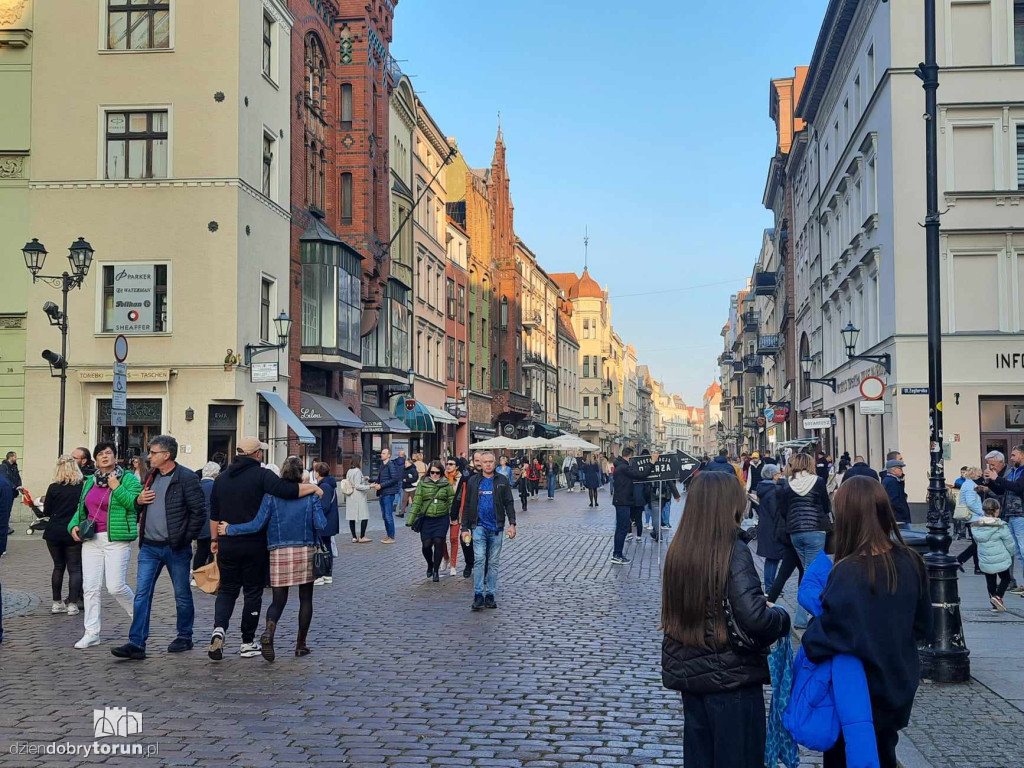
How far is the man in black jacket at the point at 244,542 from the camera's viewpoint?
9570 millimetres

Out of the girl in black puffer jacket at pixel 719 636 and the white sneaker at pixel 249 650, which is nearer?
the girl in black puffer jacket at pixel 719 636

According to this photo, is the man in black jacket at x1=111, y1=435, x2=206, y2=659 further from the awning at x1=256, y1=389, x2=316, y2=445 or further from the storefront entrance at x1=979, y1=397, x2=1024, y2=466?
the storefront entrance at x1=979, y1=397, x2=1024, y2=466

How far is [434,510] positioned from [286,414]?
16.9 m

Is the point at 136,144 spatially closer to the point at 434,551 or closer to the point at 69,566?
the point at 434,551

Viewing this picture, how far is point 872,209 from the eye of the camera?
3058cm

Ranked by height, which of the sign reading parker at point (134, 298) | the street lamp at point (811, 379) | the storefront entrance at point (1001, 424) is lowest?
the storefront entrance at point (1001, 424)

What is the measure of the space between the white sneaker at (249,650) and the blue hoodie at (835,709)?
21.0ft

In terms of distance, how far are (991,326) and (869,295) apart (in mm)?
4738

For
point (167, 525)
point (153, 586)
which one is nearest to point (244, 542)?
point (167, 525)

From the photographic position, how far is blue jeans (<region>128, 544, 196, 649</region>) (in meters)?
9.62

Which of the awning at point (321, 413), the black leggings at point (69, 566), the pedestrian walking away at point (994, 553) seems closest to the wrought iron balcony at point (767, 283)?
the awning at point (321, 413)

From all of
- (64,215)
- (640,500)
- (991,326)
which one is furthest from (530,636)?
(64,215)

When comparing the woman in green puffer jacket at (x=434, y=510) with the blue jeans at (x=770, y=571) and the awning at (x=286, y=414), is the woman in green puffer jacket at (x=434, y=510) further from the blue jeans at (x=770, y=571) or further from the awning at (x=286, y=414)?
the awning at (x=286, y=414)

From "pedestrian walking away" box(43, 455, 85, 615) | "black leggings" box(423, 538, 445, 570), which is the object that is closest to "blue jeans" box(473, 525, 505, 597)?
"black leggings" box(423, 538, 445, 570)
